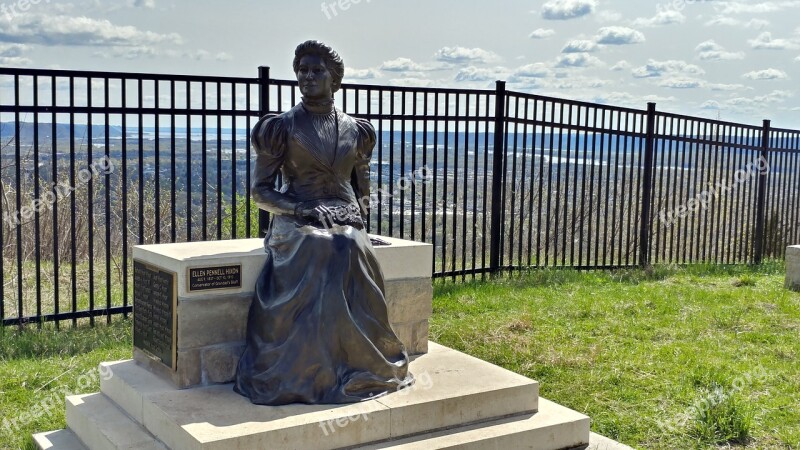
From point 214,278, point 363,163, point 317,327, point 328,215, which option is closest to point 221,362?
point 214,278

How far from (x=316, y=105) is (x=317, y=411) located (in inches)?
72.4

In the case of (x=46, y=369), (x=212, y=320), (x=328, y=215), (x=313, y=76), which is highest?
(x=313, y=76)

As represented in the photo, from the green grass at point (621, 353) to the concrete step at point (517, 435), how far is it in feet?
1.64

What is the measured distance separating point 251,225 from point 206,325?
11.7ft

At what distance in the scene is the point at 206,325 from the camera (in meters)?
4.84

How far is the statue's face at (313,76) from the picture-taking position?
4.96m

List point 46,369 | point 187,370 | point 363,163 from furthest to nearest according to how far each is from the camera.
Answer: point 46,369 < point 363,163 < point 187,370

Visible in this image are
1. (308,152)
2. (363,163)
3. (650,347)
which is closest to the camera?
(308,152)

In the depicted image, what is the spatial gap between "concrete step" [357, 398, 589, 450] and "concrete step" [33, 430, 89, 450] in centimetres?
176

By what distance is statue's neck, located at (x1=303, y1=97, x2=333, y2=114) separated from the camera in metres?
5.09

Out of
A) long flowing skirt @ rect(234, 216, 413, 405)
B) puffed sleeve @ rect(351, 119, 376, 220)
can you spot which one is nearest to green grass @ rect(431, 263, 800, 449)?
long flowing skirt @ rect(234, 216, 413, 405)

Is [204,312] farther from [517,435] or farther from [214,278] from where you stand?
[517,435]

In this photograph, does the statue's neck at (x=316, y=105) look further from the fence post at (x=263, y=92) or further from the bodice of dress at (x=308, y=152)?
the fence post at (x=263, y=92)

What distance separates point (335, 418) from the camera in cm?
431
